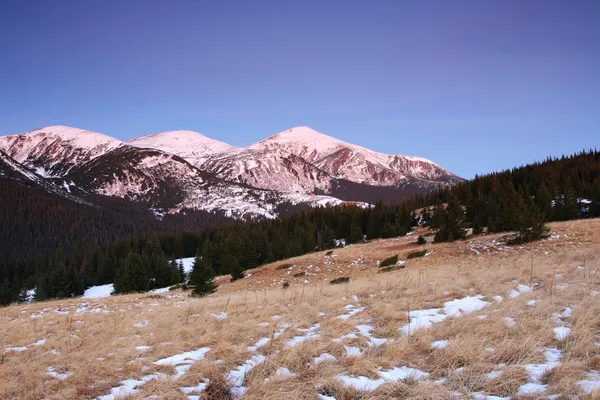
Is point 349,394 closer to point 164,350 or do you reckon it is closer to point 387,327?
point 387,327

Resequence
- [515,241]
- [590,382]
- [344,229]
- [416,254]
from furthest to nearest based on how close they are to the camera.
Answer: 1. [344,229]
2. [416,254]
3. [515,241]
4. [590,382]

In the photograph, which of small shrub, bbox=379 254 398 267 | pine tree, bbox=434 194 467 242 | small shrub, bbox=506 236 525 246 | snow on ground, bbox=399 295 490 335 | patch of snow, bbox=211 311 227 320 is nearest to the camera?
snow on ground, bbox=399 295 490 335

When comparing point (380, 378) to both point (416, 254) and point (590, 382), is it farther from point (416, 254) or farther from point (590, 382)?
point (416, 254)

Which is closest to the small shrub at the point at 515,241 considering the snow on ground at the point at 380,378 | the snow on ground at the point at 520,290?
the snow on ground at the point at 520,290

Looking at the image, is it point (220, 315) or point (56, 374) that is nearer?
point (56, 374)

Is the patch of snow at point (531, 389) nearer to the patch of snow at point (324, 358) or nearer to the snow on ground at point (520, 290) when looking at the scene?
the patch of snow at point (324, 358)

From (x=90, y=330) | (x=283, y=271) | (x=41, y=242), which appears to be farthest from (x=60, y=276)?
(x=41, y=242)

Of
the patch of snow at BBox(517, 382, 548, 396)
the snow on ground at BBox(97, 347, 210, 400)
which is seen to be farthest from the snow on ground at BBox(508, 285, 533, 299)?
the snow on ground at BBox(97, 347, 210, 400)

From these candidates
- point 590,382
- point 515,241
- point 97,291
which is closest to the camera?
point 590,382

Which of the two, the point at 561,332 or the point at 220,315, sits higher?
the point at 561,332

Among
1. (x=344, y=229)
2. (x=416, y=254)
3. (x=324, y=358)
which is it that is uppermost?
(x=324, y=358)

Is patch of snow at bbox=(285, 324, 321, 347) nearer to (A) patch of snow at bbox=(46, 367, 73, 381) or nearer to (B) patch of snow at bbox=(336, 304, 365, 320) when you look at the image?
(B) patch of snow at bbox=(336, 304, 365, 320)

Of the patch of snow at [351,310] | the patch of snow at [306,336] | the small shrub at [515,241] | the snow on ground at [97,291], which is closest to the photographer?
the patch of snow at [306,336]

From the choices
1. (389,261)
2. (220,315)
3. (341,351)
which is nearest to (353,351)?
(341,351)
